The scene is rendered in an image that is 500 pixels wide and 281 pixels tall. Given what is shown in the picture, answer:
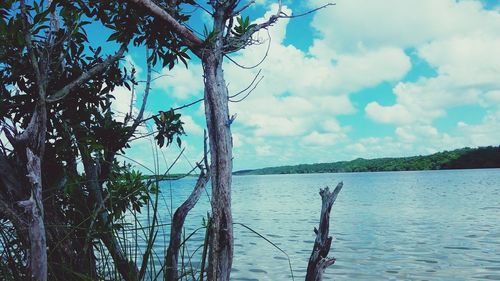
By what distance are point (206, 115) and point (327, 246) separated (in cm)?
172

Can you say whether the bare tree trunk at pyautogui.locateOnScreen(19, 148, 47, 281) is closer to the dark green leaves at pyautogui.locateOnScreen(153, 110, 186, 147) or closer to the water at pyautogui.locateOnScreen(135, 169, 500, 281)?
the dark green leaves at pyautogui.locateOnScreen(153, 110, 186, 147)

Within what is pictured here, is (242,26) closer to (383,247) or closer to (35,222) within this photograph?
(35,222)

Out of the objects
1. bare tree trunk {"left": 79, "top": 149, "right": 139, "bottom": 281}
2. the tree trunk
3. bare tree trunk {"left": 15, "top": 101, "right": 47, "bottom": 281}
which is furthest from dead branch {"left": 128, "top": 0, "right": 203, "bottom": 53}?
bare tree trunk {"left": 79, "top": 149, "right": 139, "bottom": 281}

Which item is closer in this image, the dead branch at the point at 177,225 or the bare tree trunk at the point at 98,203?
the bare tree trunk at the point at 98,203

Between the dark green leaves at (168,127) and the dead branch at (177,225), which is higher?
the dark green leaves at (168,127)

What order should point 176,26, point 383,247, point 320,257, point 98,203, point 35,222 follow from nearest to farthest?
point 35,222, point 176,26, point 320,257, point 98,203, point 383,247

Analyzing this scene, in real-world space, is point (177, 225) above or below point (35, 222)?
below

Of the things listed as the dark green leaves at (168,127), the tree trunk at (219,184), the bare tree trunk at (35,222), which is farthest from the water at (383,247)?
the tree trunk at (219,184)

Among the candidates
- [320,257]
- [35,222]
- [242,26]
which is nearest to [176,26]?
[242,26]

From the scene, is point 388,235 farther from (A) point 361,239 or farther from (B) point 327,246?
(B) point 327,246

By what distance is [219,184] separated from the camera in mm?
2750

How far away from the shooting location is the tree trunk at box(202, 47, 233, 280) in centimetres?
273

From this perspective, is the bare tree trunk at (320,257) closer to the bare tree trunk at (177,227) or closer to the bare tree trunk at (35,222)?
the bare tree trunk at (177,227)

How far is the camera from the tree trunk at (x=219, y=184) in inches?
107
